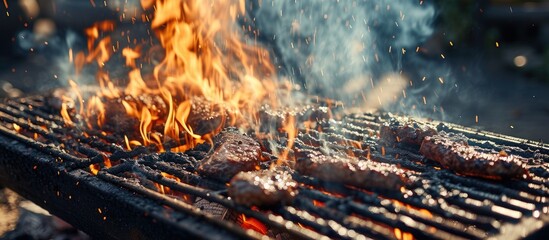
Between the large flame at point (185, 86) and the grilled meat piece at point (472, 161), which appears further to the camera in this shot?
the large flame at point (185, 86)

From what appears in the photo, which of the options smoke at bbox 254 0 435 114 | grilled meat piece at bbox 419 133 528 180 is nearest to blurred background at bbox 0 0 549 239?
smoke at bbox 254 0 435 114

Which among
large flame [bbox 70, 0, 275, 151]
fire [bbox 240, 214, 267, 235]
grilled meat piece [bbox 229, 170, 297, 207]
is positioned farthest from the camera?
large flame [bbox 70, 0, 275, 151]

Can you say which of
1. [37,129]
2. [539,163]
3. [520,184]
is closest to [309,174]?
[520,184]

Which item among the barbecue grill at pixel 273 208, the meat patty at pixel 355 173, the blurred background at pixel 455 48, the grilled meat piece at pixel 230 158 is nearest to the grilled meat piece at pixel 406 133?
the barbecue grill at pixel 273 208

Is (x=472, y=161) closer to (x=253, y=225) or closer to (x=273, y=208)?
(x=273, y=208)

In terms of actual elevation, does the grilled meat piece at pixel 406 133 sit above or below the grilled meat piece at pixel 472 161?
above

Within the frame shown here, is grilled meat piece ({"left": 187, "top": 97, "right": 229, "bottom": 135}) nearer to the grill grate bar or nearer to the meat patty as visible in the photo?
the grill grate bar

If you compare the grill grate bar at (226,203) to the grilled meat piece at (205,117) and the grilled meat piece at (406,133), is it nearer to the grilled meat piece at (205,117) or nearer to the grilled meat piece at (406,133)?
the grilled meat piece at (205,117)

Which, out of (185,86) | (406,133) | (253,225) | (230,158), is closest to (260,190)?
(230,158)
